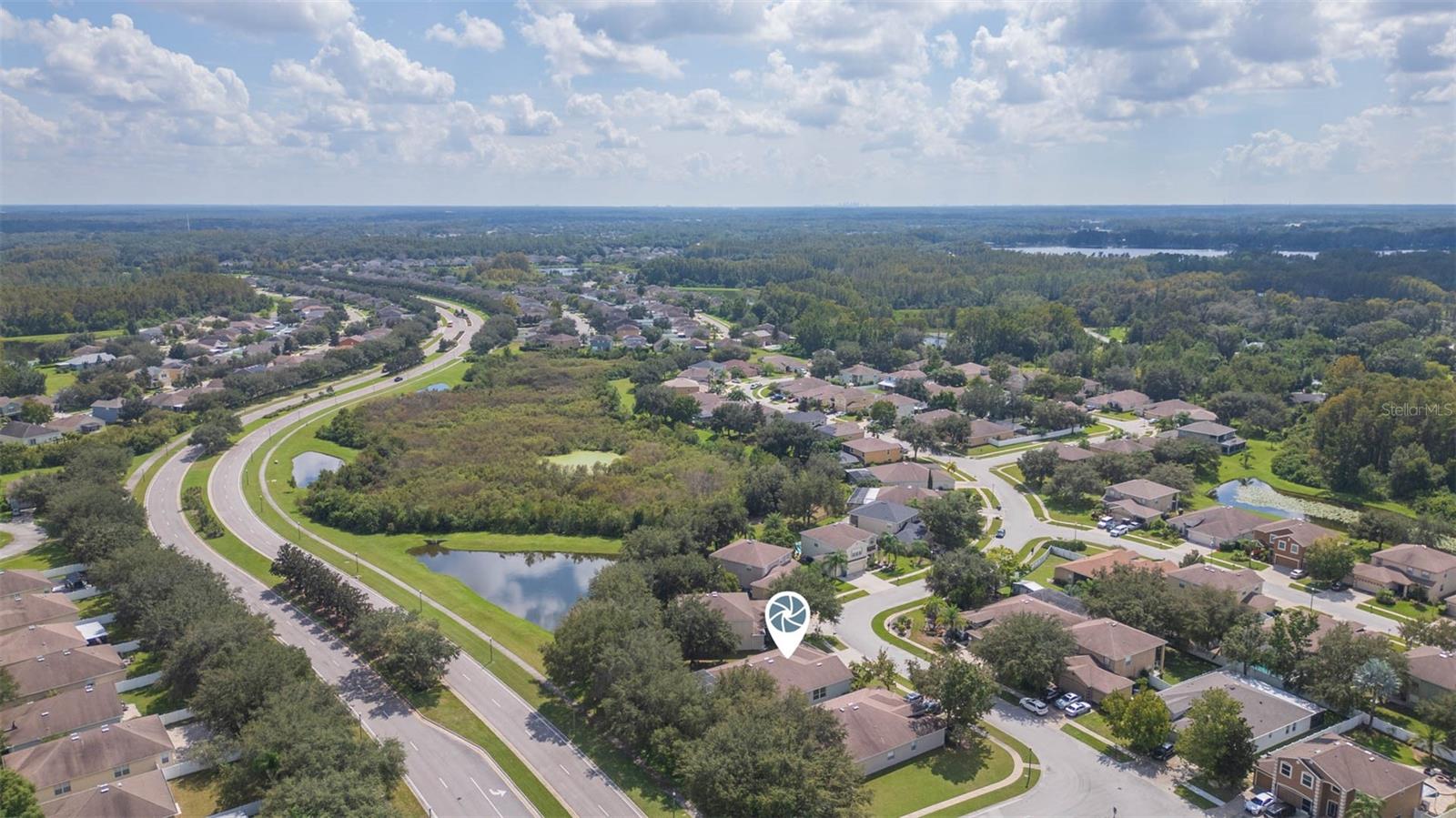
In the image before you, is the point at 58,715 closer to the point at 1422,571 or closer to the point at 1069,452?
the point at 1422,571

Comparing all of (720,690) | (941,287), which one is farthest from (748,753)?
(941,287)

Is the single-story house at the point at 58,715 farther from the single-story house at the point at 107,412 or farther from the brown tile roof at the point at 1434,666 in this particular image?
the single-story house at the point at 107,412

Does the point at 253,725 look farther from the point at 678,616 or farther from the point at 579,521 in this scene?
the point at 579,521

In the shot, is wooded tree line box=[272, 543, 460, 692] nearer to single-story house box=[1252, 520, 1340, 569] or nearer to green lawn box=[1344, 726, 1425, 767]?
green lawn box=[1344, 726, 1425, 767]

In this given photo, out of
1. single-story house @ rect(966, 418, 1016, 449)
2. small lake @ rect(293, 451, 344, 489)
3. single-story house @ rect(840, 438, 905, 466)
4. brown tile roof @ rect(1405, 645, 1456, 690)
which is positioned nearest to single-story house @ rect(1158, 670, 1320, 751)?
brown tile roof @ rect(1405, 645, 1456, 690)

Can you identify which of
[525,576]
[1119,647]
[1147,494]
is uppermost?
[1119,647]

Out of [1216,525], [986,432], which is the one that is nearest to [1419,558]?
[1216,525]

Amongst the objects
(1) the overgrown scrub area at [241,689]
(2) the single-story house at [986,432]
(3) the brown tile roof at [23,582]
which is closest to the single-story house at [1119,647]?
(1) the overgrown scrub area at [241,689]

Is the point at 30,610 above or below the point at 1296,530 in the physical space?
below
